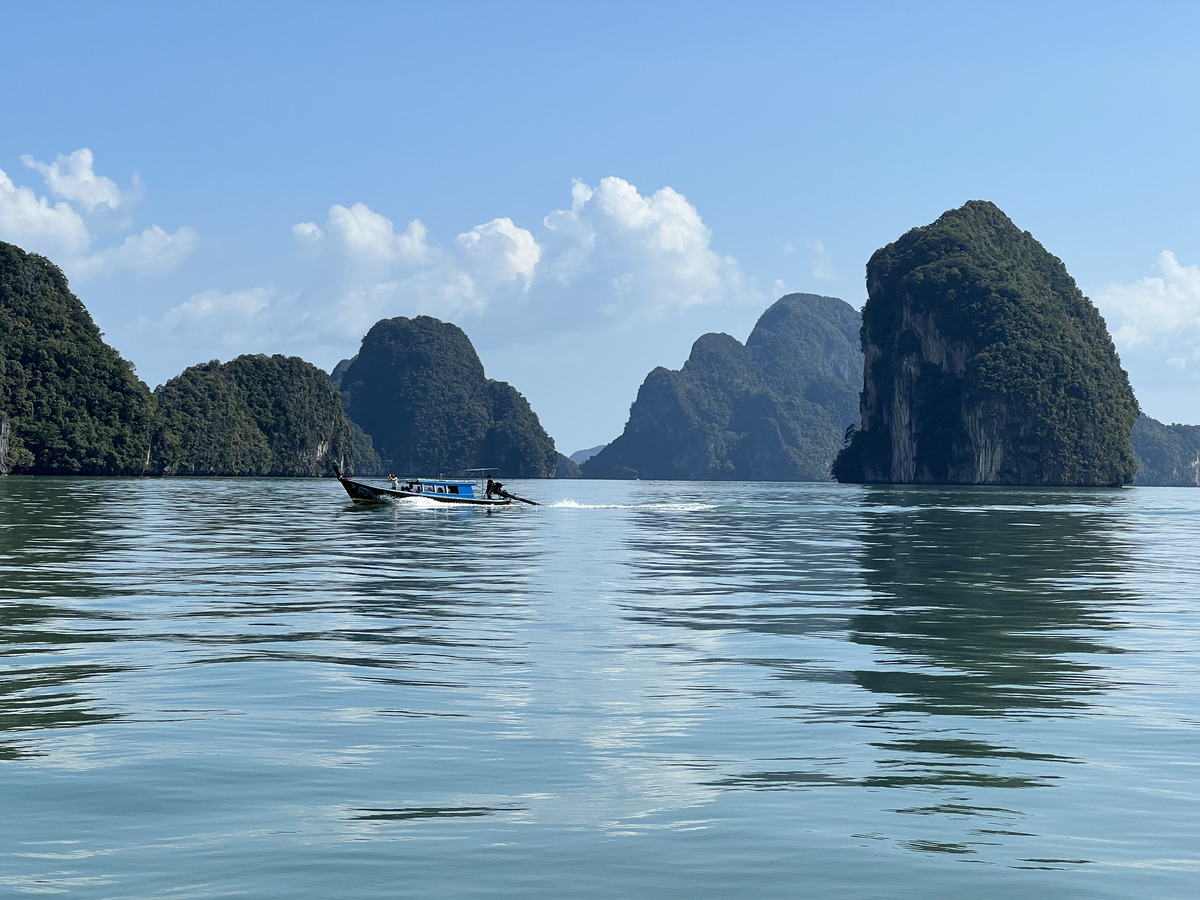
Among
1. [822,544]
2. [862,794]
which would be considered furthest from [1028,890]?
[822,544]

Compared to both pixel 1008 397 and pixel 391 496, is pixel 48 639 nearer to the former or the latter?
pixel 391 496

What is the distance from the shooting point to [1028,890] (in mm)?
7102

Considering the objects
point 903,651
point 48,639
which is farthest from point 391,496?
point 903,651

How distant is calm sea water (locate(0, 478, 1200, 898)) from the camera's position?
7473 millimetres

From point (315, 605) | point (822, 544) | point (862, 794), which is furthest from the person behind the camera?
point (822, 544)

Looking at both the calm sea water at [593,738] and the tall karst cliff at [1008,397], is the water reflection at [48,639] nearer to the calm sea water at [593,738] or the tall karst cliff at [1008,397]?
the calm sea water at [593,738]

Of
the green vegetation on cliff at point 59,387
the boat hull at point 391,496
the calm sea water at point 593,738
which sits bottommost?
the calm sea water at point 593,738

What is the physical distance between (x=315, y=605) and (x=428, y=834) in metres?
14.3

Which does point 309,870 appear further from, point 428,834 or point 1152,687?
point 1152,687

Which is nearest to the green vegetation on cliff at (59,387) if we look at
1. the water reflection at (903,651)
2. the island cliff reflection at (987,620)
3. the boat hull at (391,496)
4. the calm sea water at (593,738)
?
the boat hull at (391,496)

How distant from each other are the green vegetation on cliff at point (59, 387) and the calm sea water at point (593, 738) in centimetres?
12293

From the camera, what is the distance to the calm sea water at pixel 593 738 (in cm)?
747

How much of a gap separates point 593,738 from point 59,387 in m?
147

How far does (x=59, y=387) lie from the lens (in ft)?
477
